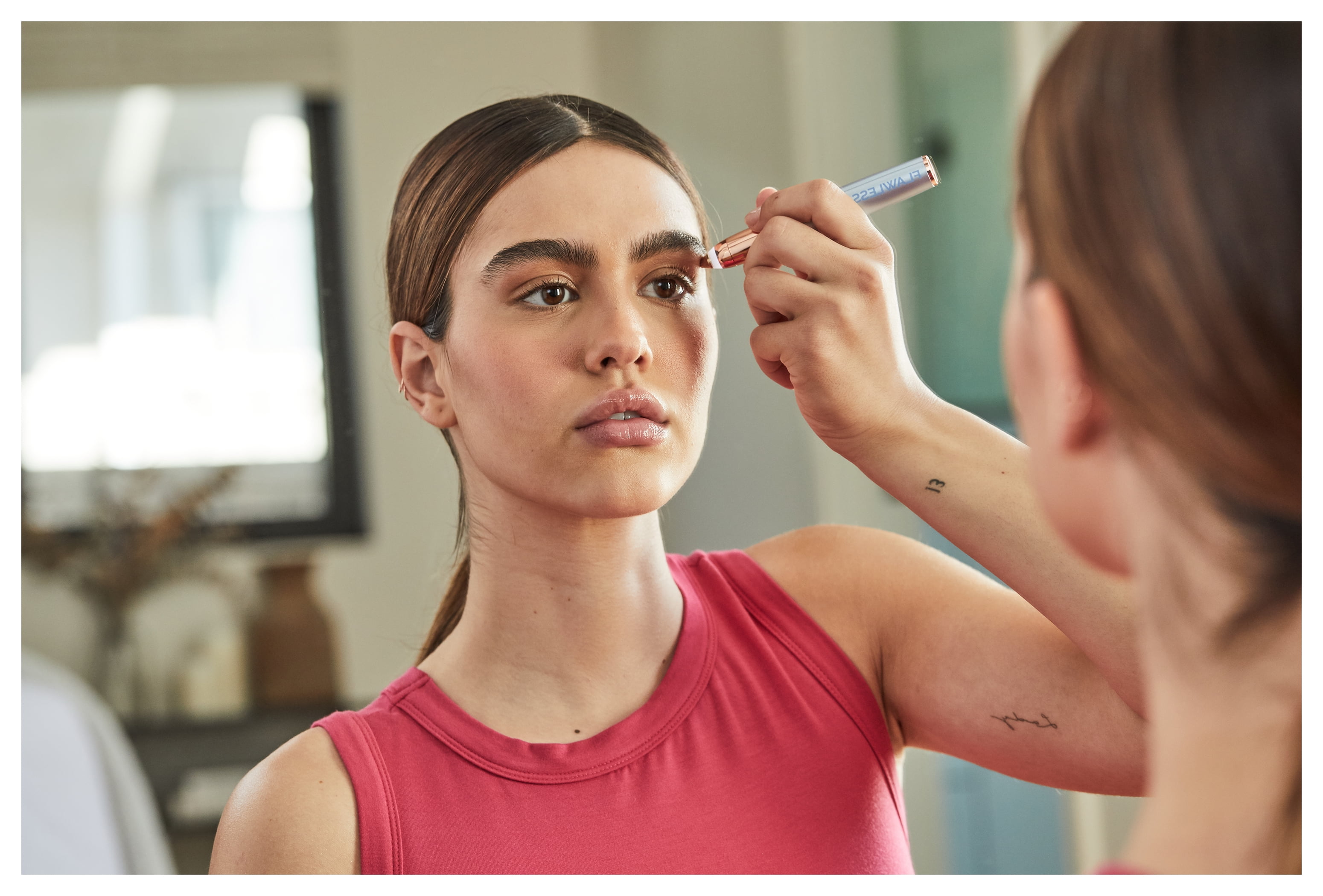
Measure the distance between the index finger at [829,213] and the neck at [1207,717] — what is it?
23cm

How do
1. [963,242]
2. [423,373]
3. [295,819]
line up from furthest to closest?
[963,242] < [423,373] < [295,819]

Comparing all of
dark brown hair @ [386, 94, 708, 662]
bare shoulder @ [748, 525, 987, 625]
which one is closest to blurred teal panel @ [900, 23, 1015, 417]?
bare shoulder @ [748, 525, 987, 625]

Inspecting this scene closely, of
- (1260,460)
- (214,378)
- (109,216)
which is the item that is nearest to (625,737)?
(1260,460)

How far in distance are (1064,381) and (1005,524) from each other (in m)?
0.20

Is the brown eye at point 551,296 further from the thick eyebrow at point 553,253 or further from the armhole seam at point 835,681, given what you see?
the armhole seam at point 835,681

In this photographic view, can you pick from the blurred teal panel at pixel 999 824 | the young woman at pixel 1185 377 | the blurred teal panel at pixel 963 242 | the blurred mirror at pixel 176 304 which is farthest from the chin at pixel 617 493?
the blurred mirror at pixel 176 304

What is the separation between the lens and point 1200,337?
0.29m

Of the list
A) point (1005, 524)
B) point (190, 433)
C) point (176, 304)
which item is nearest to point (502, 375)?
point (1005, 524)

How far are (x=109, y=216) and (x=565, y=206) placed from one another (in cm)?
175

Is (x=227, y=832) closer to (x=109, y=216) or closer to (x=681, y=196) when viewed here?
(x=681, y=196)

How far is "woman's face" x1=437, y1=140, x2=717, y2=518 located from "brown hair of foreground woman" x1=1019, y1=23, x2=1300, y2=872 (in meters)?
0.23

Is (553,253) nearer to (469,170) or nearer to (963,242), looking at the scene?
(469,170)

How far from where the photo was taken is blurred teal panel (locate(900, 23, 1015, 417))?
904mm

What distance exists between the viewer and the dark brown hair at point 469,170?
1.82 ft
